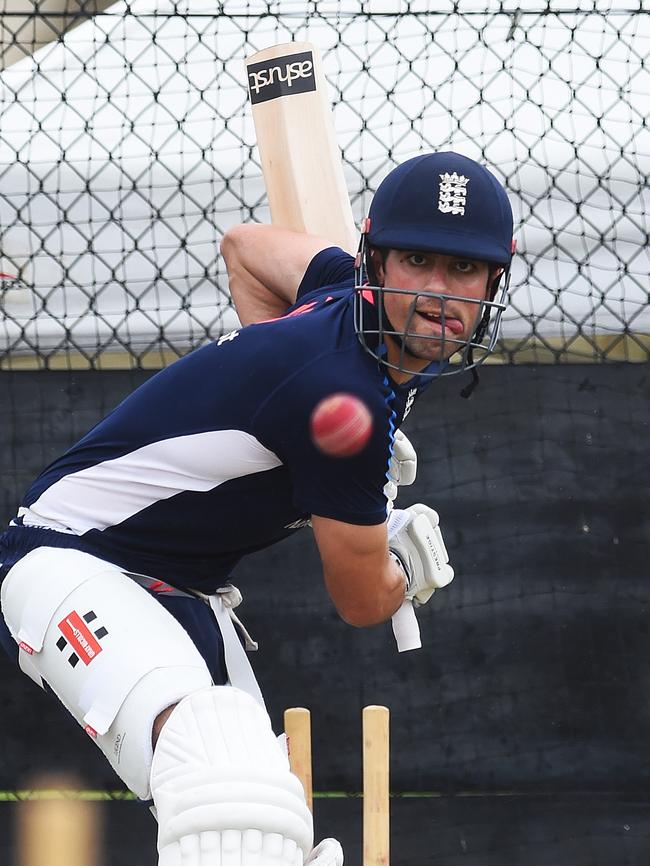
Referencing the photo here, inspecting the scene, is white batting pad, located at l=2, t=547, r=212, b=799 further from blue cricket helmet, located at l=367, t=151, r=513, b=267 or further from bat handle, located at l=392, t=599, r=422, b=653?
blue cricket helmet, located at l=367, t=151, r=513, b=267

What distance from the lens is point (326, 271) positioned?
2254mm

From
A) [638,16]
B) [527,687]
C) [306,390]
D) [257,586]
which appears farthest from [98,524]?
[638,16]

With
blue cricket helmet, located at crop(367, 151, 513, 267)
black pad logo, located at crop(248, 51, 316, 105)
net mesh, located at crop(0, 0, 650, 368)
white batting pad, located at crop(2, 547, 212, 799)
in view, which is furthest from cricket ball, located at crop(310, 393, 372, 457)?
net mesh, located at crop(0, 0, 650, 368)

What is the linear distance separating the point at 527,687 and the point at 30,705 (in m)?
1.30

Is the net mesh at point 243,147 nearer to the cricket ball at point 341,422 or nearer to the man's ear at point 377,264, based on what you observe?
the man's ear at point 377,264

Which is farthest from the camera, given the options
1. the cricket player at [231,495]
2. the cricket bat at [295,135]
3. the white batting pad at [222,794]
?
the cricket bat at [295,135]

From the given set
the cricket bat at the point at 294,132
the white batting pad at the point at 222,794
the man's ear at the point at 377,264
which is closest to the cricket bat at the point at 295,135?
the cricket bat at the point at 294,132

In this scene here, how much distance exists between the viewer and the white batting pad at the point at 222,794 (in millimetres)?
1603

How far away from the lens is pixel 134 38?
3.48 metres

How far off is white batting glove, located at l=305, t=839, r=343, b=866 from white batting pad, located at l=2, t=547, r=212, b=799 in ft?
0.82

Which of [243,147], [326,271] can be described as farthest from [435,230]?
[243,147]

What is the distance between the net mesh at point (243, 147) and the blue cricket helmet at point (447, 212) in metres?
1.57

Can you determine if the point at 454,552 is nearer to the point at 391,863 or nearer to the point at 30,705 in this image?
the point at 391,863

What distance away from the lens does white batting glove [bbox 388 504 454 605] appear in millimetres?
2156
